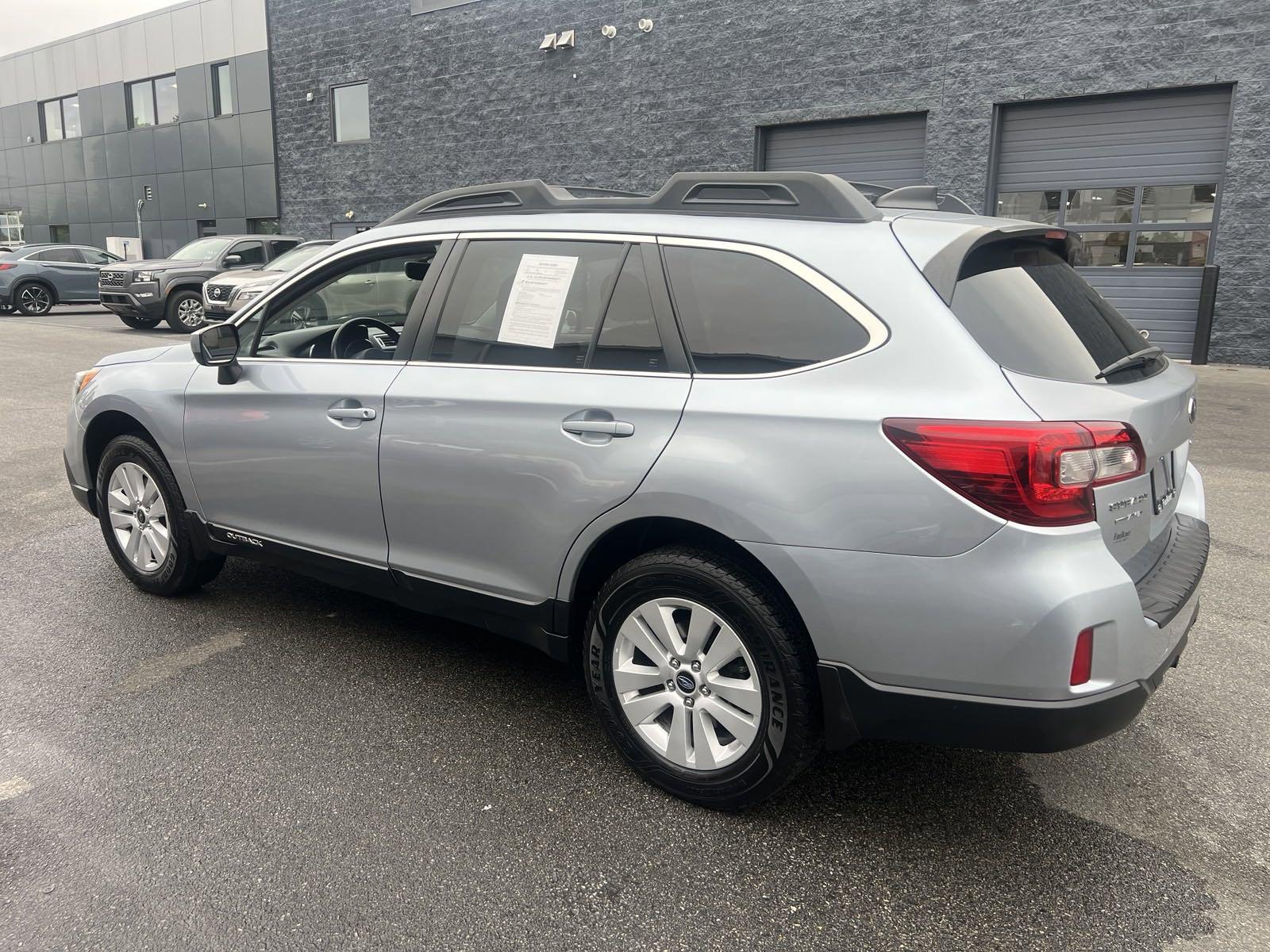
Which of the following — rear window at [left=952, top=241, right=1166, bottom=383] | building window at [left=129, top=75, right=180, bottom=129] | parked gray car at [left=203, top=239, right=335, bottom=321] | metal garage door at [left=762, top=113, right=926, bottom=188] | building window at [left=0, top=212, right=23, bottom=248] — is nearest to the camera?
rear window at [left=952, top=241, right=1166, bottom=383]

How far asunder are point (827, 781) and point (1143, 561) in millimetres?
1120

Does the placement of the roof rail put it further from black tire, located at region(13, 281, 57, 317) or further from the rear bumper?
black tire, located at region(13, 281, 57, 317)

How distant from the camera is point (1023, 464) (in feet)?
7.23

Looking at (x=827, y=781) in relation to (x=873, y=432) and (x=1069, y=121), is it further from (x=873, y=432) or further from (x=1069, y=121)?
(x=1069, y=121)

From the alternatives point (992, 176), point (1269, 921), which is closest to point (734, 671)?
point (1269, 921)

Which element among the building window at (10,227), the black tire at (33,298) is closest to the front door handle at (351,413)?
the black tire at (33,298)

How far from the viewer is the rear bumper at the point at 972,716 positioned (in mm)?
2254

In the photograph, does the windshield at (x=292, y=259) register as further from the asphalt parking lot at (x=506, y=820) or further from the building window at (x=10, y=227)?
the building window at (x=10, y=227)

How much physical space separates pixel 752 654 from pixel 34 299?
2409cm

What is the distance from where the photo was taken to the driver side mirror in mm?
3801

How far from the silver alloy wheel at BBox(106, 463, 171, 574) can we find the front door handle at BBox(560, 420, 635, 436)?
234cm

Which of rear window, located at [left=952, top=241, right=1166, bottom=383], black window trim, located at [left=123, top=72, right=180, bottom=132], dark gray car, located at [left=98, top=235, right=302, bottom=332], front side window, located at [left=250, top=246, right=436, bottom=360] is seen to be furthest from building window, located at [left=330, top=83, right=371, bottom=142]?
rear window, located at [left=952, top=241, right=1166, bottom=383]

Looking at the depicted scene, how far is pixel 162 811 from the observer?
2732mm

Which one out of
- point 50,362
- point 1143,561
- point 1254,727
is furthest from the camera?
point 50,362
